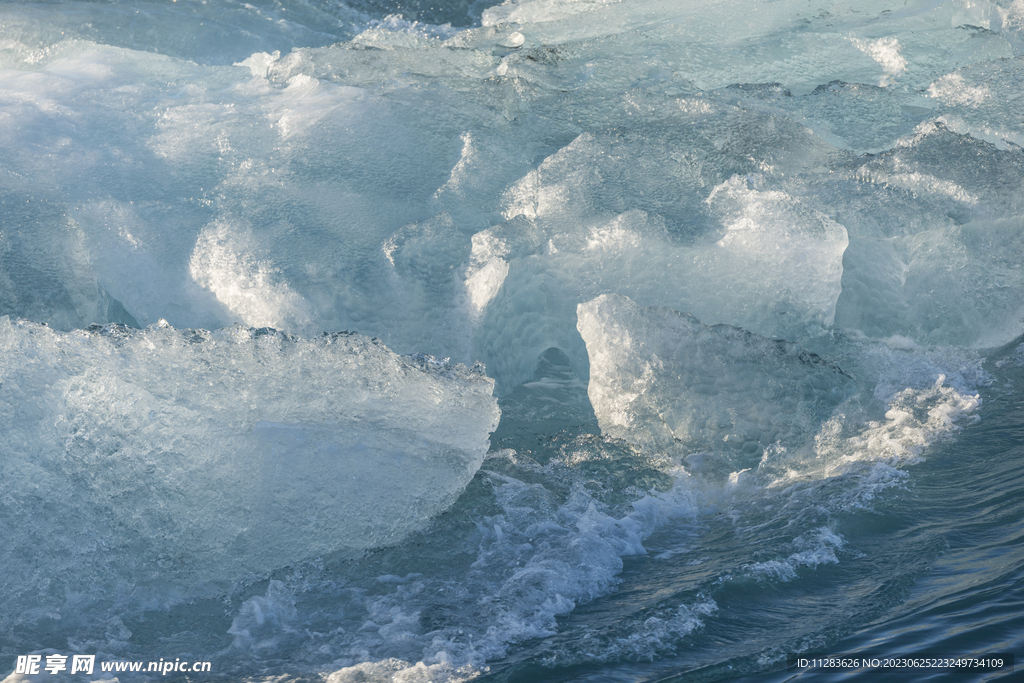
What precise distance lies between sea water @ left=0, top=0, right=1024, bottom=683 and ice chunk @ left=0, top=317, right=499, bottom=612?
0.03 ft

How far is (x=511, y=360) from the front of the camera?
3574 mm

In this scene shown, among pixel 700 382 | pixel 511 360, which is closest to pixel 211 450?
pixel 511 360

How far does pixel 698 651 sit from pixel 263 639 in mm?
1157

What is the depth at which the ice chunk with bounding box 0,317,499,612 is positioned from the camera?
8.11 ft

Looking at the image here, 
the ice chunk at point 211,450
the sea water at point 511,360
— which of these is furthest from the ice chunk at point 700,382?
the ice chunk at point 211,450

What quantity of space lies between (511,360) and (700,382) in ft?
2.75

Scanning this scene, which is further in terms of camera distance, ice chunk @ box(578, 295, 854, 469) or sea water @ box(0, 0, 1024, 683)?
ice chunk @ box(578, 295, 854, 469)

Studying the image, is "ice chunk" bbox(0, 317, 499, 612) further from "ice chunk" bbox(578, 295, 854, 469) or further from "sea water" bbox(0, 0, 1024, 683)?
"ice chunk" bbox(578, 295, 854, 469)

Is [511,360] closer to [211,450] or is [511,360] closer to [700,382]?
[700,382]

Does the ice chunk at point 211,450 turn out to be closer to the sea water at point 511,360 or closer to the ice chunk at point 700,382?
the sea water at point 511,360

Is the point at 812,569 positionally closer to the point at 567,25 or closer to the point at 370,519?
the point at 370,519

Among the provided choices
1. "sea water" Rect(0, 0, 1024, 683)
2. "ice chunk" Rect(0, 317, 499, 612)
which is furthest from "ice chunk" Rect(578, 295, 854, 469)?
"ice chunk" Rect(0, 317, 499, 612)

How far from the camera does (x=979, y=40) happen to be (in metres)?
5.66

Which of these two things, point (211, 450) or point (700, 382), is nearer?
point (211, 450)
